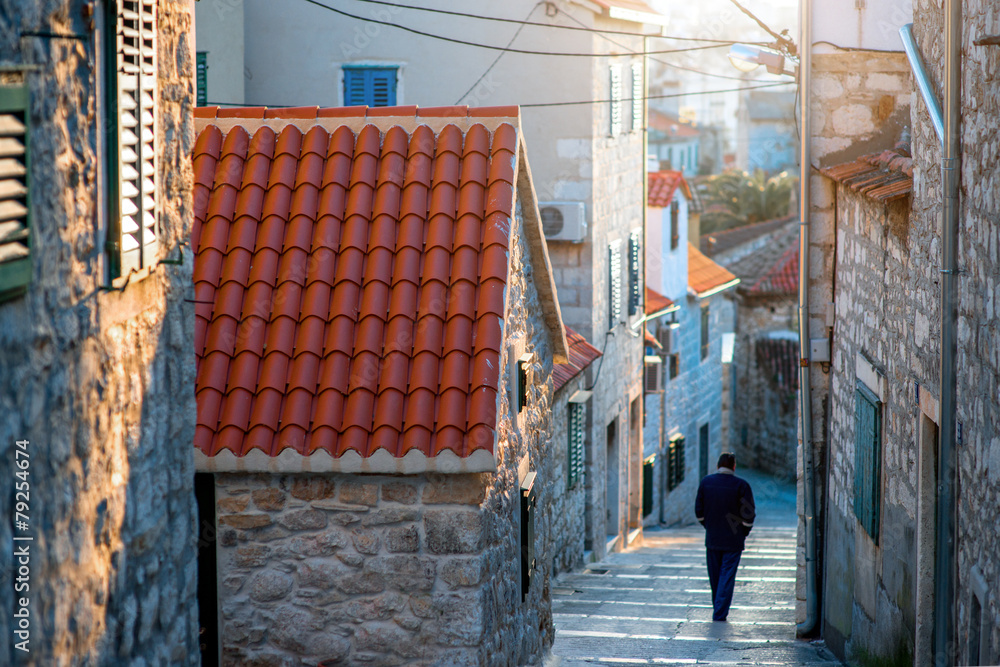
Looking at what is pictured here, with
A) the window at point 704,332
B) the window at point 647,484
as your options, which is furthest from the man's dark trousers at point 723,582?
the window at point 704,332

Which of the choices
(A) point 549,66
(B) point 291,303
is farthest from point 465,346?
(A) point 549,66

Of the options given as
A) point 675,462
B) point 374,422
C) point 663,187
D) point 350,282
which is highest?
point 663,187

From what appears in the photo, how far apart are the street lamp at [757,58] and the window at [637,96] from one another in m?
6.07


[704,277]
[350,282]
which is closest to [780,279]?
[704,277]

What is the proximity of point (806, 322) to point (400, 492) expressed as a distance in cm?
560

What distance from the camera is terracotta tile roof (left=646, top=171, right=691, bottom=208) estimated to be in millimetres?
22078

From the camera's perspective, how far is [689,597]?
12.1m

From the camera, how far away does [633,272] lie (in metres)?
18.7

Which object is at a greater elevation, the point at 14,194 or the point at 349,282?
the point at 14,194

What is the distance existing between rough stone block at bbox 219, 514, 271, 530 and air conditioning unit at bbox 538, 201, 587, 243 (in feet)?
32.5

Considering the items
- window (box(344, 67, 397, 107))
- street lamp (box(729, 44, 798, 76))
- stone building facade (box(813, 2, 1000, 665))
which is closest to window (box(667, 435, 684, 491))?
window (box(344, 67, 397, 107))

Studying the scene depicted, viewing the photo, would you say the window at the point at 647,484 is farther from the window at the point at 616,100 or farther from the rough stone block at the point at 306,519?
the rough stone block at the point at 306,519

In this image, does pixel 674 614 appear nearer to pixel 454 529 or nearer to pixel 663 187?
pixel 454 529

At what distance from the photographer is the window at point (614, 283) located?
17156 millimetres
